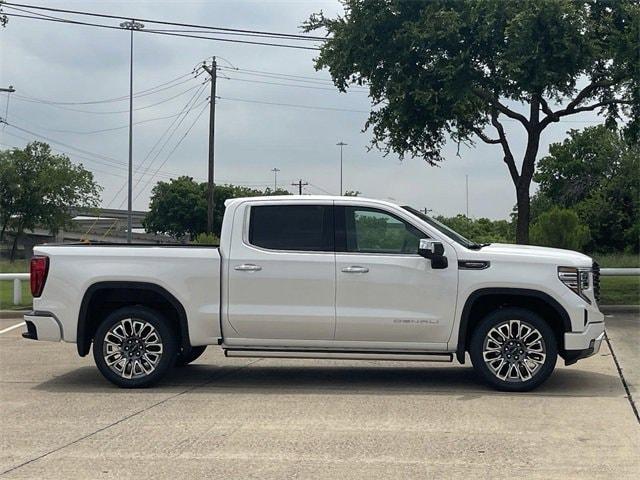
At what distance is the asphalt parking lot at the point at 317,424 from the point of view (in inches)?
224

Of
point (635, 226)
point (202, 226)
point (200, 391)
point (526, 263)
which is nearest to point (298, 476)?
point (200, 391)

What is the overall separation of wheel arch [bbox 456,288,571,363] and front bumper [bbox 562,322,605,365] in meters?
0.10

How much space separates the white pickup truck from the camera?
26.7ft

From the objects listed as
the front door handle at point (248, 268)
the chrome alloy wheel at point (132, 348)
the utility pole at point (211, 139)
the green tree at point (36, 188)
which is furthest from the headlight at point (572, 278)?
the green tree at point (36, 188)

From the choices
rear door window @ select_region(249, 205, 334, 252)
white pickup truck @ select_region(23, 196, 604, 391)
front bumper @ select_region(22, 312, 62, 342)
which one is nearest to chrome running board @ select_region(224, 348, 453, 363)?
white pickup truck @ select_region(23, 196, 604, 391)

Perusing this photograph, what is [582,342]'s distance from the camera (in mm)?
8117

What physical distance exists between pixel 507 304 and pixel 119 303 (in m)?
4.07

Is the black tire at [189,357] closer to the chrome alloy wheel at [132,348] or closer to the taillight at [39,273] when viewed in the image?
the chrome alloy wheel at [132,348]

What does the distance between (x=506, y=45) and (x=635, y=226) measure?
3583 centimetres

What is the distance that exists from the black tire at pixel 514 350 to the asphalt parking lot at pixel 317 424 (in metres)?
0.16

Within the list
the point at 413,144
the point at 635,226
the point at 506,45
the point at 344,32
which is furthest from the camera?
the point at 635,226

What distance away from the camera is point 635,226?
48.7m

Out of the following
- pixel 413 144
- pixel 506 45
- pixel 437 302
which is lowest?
pixel 437 302

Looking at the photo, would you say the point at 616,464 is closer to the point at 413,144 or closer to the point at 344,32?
the point at 344,32
